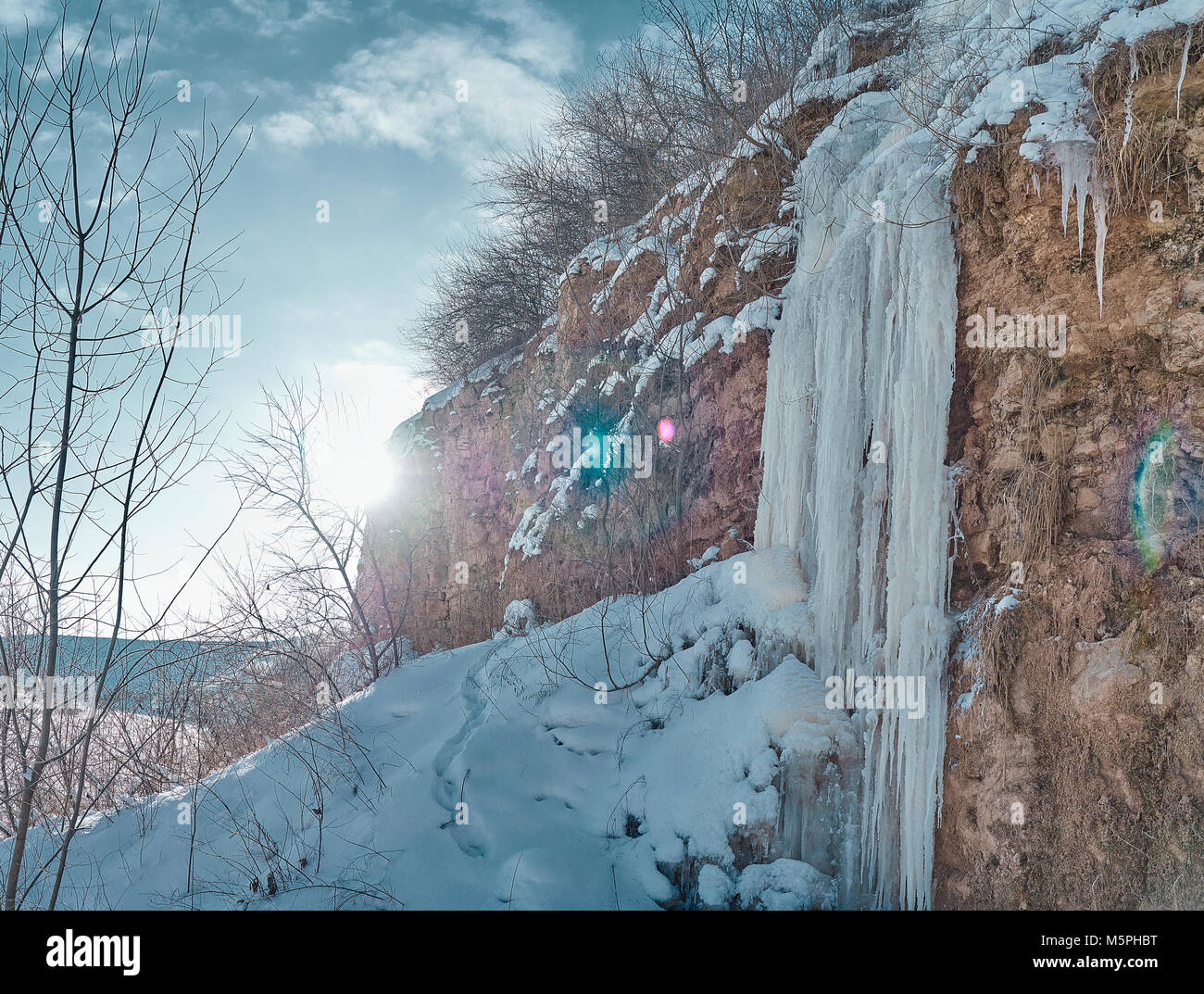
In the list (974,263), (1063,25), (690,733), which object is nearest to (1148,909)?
(690,733)

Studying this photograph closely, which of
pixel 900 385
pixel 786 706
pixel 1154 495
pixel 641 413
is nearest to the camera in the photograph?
pixel 1154 495

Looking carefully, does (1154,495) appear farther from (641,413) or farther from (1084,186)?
(641,413)

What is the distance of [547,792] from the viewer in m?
5.02

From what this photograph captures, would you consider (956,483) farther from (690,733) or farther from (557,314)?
(557,314)

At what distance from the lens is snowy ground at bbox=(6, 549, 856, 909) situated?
13.9 ft

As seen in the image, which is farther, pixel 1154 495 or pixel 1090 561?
pixel 1090 561

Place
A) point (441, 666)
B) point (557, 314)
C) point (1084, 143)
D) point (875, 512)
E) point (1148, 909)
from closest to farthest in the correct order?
point (1148, 909) < point (1084, 143) < point (875, 512) < point (441, 666) < point (557, 314)

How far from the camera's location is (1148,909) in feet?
10.2

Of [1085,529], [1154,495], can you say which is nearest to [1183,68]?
[1154,495]

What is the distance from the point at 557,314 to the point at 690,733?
7438 millimetres

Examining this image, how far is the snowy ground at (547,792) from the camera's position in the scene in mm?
4227

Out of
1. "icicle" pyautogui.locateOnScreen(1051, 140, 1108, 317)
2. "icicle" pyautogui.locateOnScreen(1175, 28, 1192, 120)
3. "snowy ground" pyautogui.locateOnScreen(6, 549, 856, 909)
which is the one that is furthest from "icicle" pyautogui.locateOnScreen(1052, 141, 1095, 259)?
"snowy ground" pyautogui.locateOnScreen(6, 549, 856, 909)

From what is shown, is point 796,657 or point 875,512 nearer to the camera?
point 875,512

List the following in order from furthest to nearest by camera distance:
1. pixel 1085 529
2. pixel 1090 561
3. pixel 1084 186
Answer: pixel 1084 186 < pixel 1085 529 < pixel 1090 561
